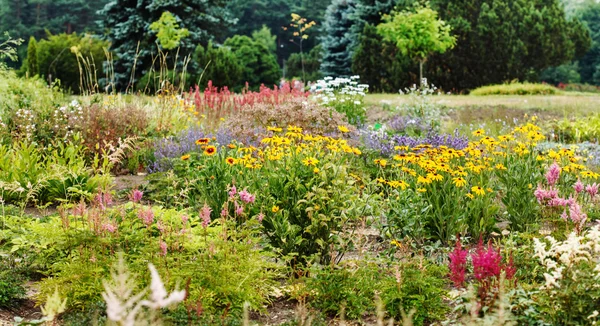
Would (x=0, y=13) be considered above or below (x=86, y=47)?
above

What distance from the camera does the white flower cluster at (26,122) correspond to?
7.88 m

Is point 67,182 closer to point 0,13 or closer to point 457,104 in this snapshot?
point 457,104

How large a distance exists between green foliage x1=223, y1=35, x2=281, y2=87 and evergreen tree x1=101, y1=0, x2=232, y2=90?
4522 mm

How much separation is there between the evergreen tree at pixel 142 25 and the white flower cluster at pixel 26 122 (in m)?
12.2

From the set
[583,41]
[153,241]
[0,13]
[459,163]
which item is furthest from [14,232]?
[0,13]

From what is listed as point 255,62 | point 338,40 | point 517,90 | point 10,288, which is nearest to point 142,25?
point 255,62

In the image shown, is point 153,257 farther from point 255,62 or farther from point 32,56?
point 255,62

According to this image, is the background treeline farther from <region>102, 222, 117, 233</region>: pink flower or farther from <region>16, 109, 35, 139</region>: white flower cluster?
<region>102, 222, 117, 233</region>: pink flower

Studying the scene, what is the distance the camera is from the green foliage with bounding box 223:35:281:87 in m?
27.8

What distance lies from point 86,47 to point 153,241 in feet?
64.2

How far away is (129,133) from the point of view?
8766mm

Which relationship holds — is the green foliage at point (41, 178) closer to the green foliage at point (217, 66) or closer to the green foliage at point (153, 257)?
the green foliage at point (153, 257)

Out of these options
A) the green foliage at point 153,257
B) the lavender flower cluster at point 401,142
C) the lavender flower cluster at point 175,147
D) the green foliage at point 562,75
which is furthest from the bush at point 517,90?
the green foliage at point 153,257

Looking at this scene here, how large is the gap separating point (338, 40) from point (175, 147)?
65.4 ft
